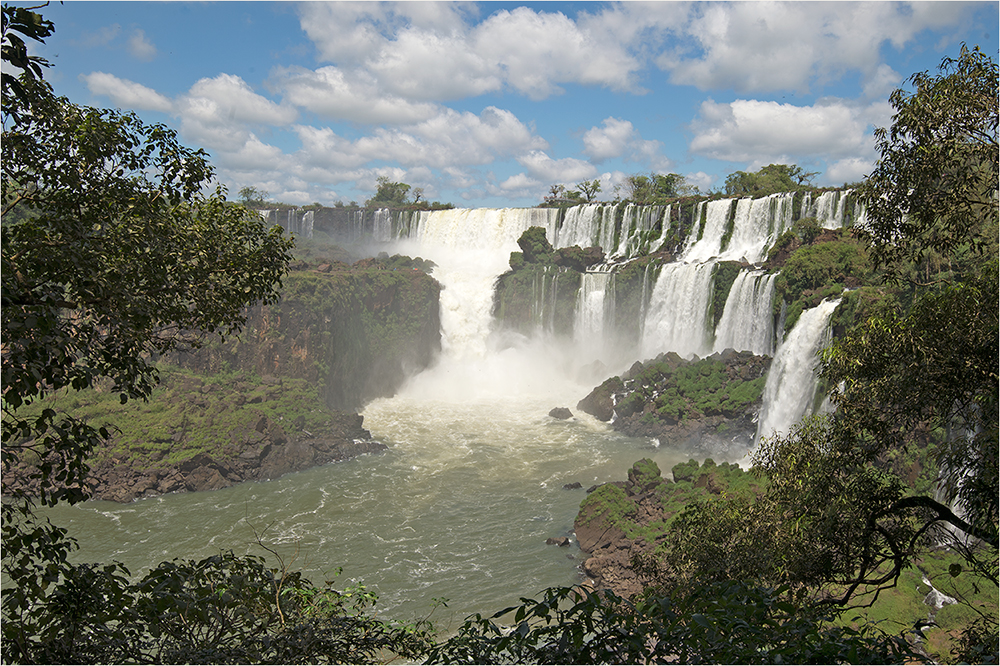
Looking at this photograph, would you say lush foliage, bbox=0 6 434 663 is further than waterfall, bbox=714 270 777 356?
No

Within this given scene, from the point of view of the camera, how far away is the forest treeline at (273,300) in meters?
4.76

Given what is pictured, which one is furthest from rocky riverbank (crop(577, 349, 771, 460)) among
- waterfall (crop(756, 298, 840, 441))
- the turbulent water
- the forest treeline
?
the forest treeline

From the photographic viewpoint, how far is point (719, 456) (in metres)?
24.6

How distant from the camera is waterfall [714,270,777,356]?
27188mm

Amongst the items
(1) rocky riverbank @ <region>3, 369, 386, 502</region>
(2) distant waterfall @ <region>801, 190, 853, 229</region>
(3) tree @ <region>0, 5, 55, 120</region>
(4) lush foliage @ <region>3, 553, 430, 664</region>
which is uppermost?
(2) distant waterfall @ <region>801, 190, 853, 229</region>

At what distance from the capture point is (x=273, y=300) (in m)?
7.00

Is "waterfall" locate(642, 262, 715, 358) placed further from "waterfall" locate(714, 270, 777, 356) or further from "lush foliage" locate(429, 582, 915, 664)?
"lush foliage" locate(429, 582, 915, 664)

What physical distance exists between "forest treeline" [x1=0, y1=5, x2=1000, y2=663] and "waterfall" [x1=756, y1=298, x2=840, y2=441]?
15.9 m

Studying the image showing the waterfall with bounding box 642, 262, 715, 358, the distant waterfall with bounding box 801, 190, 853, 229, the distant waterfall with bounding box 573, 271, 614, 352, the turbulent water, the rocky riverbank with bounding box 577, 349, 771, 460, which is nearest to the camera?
the turbulent water

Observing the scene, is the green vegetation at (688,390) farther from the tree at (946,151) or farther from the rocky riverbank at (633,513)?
the tree at (946,151)

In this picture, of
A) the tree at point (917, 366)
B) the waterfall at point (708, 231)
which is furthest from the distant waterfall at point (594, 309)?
the tree at point (917, 366)

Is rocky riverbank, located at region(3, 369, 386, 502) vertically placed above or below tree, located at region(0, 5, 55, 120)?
below

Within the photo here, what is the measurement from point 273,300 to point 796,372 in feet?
67.4

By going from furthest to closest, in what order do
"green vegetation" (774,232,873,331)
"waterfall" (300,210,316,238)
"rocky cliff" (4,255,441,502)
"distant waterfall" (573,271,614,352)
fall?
"waterfall" (300,210,316,238), "distant waterfall" (573,271,614,352), "green vegetation" (774,232,873,331), "rocky cliff" (4,255,441,502)
